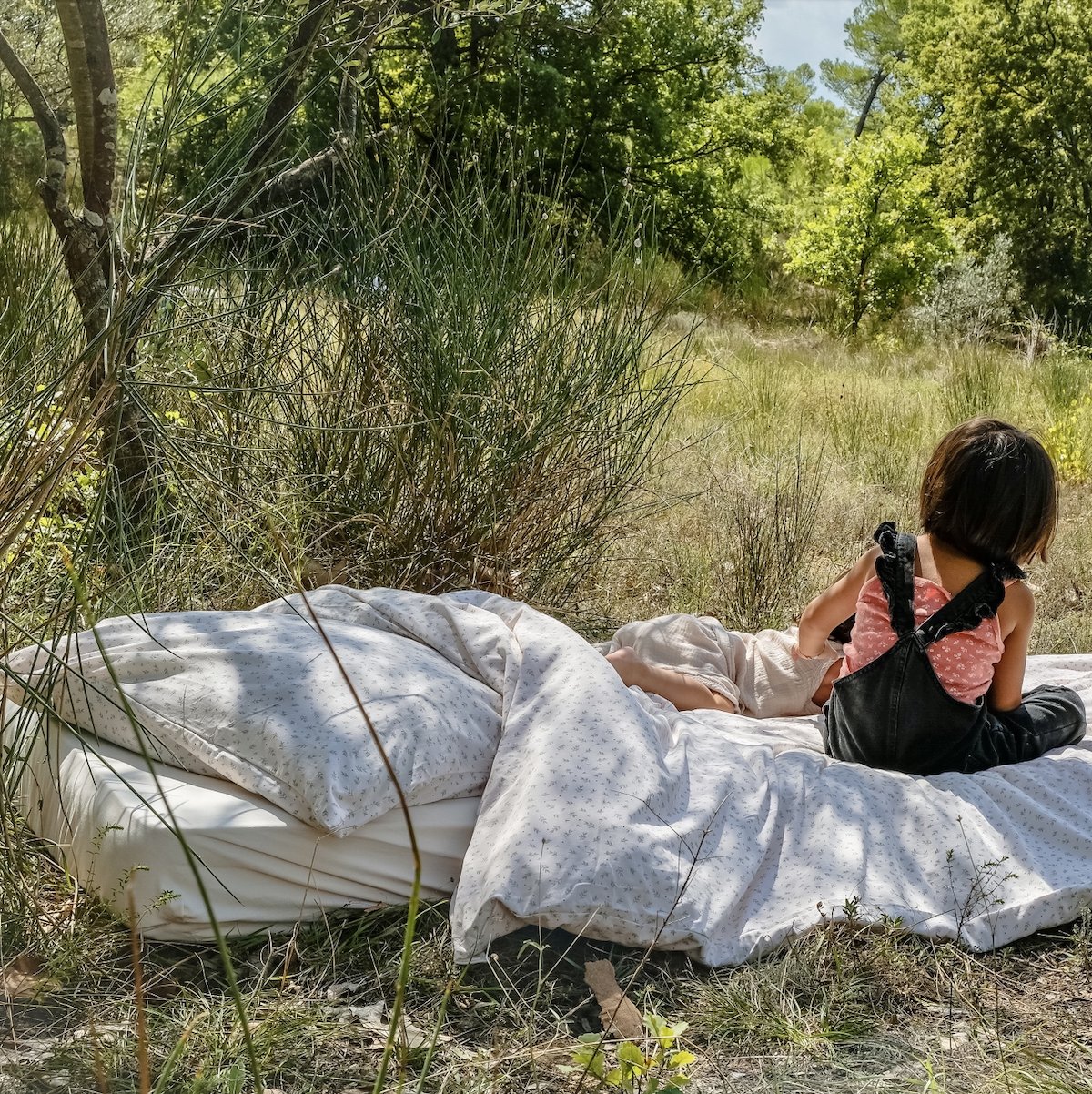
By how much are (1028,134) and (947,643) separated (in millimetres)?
19503

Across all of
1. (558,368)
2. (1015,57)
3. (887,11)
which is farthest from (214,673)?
(887,11)

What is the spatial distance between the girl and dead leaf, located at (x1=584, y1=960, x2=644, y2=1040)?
951 mm

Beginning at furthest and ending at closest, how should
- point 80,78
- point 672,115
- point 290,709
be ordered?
point 672,115
point 80,78
point 290,709

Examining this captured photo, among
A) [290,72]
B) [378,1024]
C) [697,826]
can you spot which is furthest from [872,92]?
[378,1024]

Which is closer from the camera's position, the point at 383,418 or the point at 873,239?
the point at 383,418

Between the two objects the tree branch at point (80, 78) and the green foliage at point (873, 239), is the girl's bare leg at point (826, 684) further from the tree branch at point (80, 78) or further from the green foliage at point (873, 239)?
the green foliage at point (873, 239)

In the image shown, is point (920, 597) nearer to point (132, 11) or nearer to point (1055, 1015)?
point (1055, 1015)

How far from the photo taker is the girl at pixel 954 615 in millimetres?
2488

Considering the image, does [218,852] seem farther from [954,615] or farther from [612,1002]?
[954,615]

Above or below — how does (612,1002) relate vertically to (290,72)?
below

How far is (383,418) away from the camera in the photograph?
354 centimetres

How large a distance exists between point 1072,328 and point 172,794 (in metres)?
17.6

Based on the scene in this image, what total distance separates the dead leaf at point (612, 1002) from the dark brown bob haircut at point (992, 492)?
1.25 meters

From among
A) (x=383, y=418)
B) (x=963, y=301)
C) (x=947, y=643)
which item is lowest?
(x=947, y=643)
